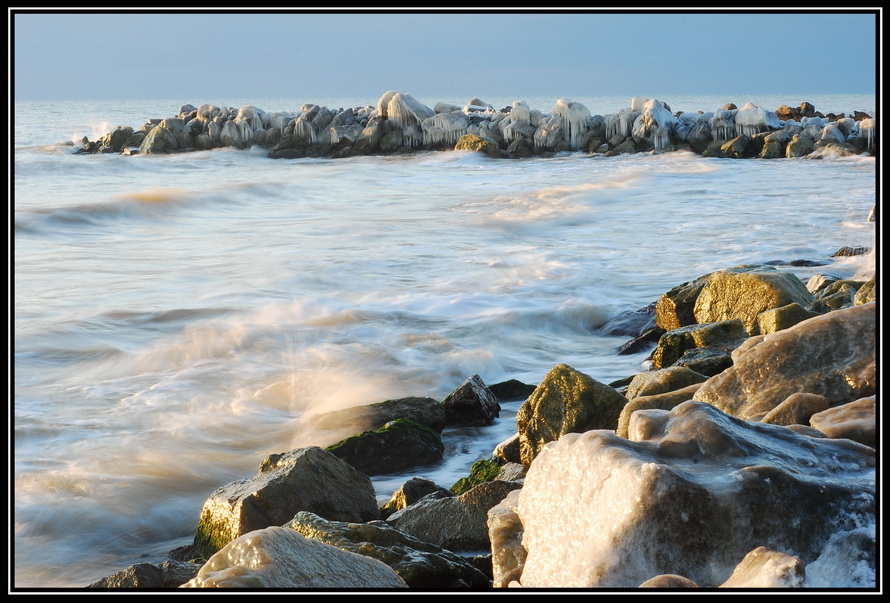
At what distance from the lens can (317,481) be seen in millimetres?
3695

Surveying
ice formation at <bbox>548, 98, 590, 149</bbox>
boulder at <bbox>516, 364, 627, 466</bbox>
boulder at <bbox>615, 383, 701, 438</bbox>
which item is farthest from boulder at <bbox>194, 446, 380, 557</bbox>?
ice formation at <bbox>548, 98, 590, 149</bbox>

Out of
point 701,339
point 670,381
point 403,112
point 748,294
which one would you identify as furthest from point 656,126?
point 670,381

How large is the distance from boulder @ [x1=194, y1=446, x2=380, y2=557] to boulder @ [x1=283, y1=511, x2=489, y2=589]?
43 centimetres

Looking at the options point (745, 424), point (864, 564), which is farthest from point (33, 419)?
point (864, 564)

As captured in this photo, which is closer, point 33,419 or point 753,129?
point 33,419

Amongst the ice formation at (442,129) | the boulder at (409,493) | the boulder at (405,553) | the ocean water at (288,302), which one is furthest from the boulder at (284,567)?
the ice formation at (442,129)

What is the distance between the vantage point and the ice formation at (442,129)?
24.4m

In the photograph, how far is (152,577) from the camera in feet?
9.25

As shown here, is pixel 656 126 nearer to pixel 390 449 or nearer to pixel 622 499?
pixel 390 449

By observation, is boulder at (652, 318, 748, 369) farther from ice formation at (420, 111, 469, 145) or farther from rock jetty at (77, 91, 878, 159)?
ice formation at (420, 111, 469, 145)

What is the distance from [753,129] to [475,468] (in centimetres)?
2118

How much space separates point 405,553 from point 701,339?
2.87 metres

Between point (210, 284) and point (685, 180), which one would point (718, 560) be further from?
point (685, 180)

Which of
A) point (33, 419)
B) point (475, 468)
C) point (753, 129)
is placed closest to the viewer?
point (475, 468)
